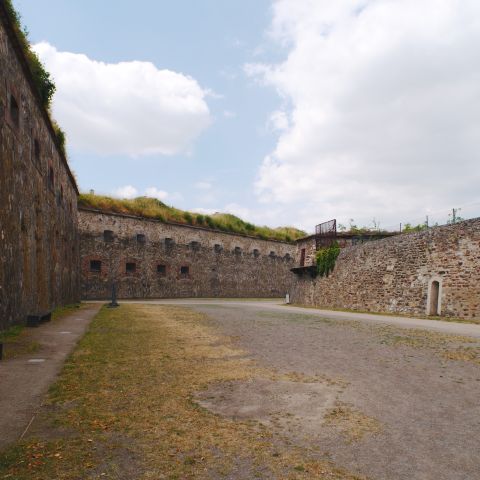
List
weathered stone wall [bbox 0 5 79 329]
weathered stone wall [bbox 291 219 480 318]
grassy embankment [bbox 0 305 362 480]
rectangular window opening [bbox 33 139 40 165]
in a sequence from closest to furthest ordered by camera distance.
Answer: grassy embankment [bbox 0 305 362 480]
weathered stone wall [bbox 0 5 79 329]
rectangular window opening [bbox 33 139 40 165]
weathered stone wall [bbox 291 219 480 318]

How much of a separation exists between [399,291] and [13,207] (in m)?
15.2

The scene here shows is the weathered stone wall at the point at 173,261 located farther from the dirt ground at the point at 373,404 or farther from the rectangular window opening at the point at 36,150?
the dirt ground at the point at 373,404

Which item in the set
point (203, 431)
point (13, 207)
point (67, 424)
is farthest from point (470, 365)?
point (13, 207)

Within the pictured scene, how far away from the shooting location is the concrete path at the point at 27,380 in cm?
318

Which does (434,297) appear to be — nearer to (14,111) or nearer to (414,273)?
(414,273)

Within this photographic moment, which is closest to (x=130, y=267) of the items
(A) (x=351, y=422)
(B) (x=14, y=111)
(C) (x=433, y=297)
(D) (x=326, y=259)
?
(D) (x=326, y=259)

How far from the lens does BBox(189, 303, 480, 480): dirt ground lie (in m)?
2.72

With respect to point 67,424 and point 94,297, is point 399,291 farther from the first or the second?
point 94,297

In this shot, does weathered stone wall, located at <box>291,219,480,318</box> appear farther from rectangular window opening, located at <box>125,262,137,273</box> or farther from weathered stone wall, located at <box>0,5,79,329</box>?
rectangular window opening, located at <box>125,262,137,273</box>

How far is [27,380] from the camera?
449 cm

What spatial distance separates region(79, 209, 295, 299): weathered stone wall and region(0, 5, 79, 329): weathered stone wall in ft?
37.9

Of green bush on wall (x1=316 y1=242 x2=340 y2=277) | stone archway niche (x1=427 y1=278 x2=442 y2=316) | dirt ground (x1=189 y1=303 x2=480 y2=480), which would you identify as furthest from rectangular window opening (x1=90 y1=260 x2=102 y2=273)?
dirt ground (x1=189 y1=303 x2=480 y2=480)

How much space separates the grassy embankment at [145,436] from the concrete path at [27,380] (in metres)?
0.13

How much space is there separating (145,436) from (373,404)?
2211 millimetres
